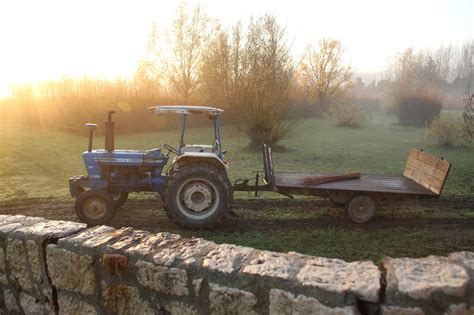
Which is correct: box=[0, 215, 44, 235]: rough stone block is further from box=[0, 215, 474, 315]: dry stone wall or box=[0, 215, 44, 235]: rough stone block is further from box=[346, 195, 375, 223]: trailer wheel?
box=[346, 195, 375, 223]: trailer wheel

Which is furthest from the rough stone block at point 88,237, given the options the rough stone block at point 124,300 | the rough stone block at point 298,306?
the rough stone block at point 298,306

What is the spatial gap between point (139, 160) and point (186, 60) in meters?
19.9

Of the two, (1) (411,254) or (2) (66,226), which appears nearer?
Answer: (2) (66,226)

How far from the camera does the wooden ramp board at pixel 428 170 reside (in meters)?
5.77

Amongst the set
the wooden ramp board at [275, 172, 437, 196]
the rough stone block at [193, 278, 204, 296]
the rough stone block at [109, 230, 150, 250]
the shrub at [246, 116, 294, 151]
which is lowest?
the wooden ramp board at [275, 172, 437, 196]

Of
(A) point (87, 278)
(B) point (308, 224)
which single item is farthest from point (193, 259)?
(B) point (308, 224)

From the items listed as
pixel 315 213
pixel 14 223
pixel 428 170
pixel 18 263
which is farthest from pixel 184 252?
pixel 428 170

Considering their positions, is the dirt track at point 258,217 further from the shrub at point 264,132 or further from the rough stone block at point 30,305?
the shrub at point 264,132

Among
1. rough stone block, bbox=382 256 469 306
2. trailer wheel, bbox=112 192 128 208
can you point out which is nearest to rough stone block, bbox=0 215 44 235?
rough stone block, bbox=382 256 469 306

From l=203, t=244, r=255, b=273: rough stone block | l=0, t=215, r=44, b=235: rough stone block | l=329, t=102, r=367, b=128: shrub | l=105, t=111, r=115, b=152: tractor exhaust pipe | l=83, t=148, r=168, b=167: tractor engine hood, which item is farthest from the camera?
l=329, t=102, r=367, b=128: shrub

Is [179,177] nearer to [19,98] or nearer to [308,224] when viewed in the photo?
[308,224]

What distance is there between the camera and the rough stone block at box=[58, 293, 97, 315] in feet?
7.49

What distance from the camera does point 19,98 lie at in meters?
28.8

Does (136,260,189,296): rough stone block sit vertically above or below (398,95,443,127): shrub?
below
